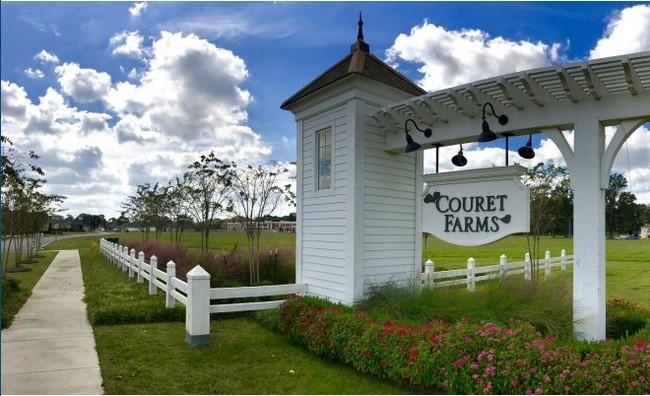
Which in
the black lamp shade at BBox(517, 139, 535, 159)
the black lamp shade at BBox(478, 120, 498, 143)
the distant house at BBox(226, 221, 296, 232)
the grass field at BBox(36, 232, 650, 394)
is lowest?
the grass field at BBox(36, 232, 650, 394)

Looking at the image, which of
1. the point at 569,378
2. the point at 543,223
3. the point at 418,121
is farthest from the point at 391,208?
the point at 543,223

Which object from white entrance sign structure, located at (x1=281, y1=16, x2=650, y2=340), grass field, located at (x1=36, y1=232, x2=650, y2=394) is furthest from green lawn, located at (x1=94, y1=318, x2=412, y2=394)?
white entrance sign structure, located at (x1=281, y1=16, x2=650, y2=340)

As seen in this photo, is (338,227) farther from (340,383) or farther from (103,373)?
(103,373)

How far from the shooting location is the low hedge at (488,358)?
359 centimetres

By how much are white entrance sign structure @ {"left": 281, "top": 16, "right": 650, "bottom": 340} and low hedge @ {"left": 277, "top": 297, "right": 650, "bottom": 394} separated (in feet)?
3.78

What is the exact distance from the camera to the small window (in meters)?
7.28

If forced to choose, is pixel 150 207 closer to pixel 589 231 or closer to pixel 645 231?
pixel 589 231

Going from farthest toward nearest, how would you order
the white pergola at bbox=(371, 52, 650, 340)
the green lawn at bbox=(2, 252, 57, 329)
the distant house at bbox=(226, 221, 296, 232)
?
the distant house at bbox=(226, 221, 296, 232) → the green lawn at bbox=(2, 252, 57, 329) → the white pergola at bbox=(371, 52, 650, 340)

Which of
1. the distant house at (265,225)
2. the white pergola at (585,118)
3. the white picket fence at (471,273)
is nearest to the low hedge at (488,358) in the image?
the white pergola at (585,118)

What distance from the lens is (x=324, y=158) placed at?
7406mm

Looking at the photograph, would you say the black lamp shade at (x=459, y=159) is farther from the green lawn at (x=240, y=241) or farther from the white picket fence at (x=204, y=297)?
the green lawn at (x=240, y=241)

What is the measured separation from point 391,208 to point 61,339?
5376mm

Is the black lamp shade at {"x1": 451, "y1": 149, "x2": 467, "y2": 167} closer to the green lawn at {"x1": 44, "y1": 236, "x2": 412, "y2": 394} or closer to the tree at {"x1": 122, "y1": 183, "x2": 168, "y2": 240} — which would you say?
the green lawn at {"x1": 44, "y1": 236, "x2": 412, "y2": 394}

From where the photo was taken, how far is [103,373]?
500 centimetres
